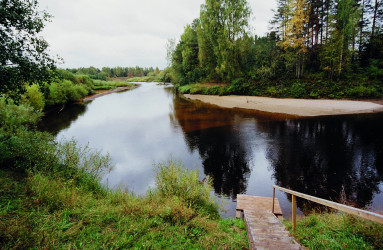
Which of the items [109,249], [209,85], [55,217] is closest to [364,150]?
[109,249]

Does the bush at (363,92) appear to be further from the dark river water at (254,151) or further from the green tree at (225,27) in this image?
the green tree at (225,27)

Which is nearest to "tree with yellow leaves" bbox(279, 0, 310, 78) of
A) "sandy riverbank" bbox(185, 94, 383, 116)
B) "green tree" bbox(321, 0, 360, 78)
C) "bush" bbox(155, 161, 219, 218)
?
"green tree" bbox(321, 0, 360, 78)

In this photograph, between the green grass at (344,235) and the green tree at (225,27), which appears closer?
the green grass at (344,235)

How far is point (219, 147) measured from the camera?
12570mm

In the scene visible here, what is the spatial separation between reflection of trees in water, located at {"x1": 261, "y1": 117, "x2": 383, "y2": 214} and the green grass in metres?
2.73

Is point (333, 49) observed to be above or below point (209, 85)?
above

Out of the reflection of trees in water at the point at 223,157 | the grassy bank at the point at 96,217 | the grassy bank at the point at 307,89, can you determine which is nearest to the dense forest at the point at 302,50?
the grassy bank at the point at 307,89

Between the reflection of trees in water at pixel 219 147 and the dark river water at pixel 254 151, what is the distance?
0.15 ft

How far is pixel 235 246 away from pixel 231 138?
10625 mm

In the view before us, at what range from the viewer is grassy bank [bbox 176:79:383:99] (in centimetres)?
2155

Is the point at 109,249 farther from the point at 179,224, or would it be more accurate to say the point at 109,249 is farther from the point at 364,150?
the point at 364,150

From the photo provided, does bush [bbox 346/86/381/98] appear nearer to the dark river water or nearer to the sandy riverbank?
the sandy riverbank

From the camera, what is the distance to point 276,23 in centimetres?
3297

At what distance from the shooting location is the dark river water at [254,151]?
8086 mm
